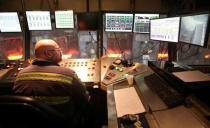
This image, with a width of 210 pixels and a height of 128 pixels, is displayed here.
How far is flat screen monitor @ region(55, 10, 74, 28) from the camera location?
6.10 feet

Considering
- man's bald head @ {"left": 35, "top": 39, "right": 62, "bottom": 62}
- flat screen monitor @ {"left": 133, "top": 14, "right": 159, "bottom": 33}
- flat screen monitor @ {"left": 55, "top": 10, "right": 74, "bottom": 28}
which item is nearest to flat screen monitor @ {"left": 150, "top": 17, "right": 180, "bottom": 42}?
flat screen monitor @ {"left": 133, "top": 14, "right": 159, "bottom": 33}

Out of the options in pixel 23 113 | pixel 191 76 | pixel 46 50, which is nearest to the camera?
pixel 23 113

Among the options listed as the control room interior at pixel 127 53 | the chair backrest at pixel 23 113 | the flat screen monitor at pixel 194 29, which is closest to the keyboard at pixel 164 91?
the control room interior at pixel 127 53

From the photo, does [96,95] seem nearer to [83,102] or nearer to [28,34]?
[83,102]

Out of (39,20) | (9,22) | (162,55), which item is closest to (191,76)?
(162,55)

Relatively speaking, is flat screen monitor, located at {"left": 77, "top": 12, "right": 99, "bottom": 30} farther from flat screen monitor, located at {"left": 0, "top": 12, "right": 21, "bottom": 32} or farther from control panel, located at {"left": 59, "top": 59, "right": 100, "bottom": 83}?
flat screen monitor, located at {"left": 0, "top": 12, "right": 21, "bottom": 32}

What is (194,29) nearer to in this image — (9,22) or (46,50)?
(46,50)

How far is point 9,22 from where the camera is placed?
1936mm

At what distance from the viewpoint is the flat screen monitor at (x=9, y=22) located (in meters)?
1.89

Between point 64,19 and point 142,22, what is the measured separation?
119cm

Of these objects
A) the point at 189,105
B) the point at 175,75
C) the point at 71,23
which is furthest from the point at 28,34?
the point at 189,105

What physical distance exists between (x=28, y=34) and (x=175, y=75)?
232cm

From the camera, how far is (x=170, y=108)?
0.85m

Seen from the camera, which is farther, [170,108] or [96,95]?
[96,95]
